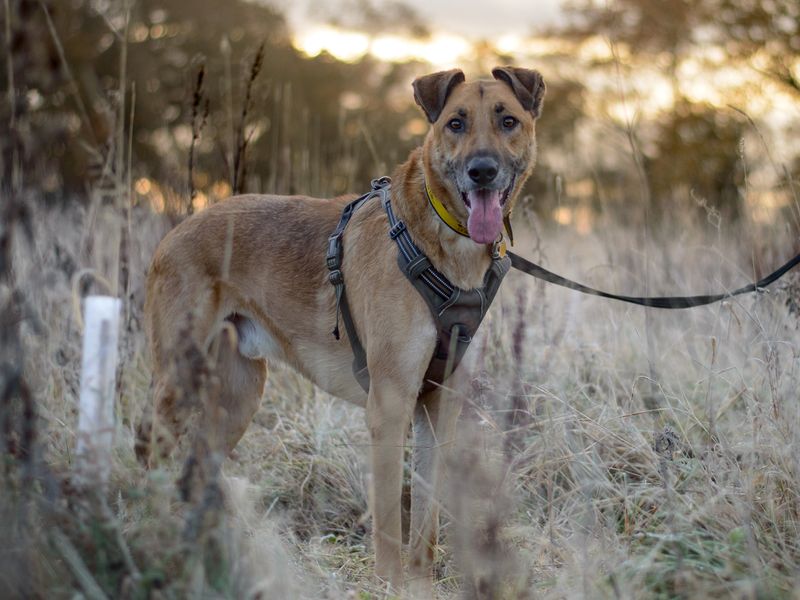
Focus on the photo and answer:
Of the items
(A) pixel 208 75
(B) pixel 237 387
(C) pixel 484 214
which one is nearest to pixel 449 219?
(C) pixel 484 214

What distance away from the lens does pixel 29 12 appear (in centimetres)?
215

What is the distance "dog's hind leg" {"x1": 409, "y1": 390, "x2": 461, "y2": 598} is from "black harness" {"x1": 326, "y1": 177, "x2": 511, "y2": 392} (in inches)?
4.1

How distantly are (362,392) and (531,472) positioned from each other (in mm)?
879

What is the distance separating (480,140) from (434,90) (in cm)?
43

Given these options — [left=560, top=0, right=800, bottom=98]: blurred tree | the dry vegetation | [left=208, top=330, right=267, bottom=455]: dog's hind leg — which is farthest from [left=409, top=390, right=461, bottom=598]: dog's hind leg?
[left=560, top=0, right=800, bottom=98]: blurred tree

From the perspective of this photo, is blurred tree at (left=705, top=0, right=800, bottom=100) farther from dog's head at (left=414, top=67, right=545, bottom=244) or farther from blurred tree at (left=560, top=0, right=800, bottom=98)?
dog's head at (left=414, top=67, right=545, bottom=244)

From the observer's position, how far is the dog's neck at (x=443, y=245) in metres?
3.34

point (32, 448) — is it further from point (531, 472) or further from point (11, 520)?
point (531, 472)

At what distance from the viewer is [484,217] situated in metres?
3.23

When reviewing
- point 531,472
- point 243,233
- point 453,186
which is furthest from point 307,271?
point 531,472

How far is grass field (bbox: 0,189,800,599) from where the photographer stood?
227 cm

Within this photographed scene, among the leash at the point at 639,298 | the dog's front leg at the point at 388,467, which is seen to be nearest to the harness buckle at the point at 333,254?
the leash at the point at 639,298

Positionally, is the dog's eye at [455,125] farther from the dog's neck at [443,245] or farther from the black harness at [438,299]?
the black harness at [438,299]

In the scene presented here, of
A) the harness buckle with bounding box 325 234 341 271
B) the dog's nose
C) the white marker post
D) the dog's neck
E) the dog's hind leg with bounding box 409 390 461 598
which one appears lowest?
the dog's hind leg with bounding box 409 390 461 598
